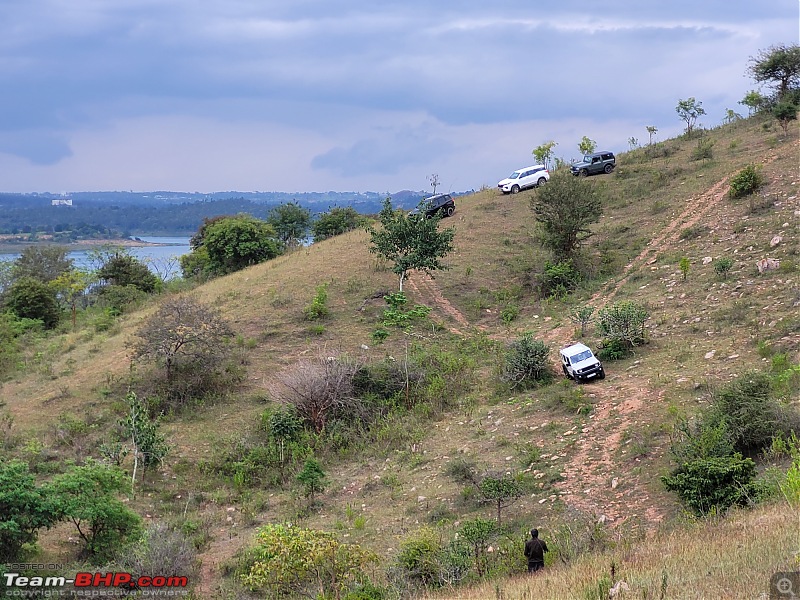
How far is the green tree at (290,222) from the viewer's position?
46125 mm

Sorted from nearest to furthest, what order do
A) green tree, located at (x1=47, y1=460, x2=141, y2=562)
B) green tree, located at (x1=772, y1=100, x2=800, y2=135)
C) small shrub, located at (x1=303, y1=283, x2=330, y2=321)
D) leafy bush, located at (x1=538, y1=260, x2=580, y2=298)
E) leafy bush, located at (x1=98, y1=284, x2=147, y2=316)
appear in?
green tree, located at (x1=47, y1=460, x2=141, y2=562)
small shrub, located at (x1=303, y1=283, x2=330, y2=321)
leafy bush, located at (x1=538, y1=260, x2=580, y2=298)
green tree, located at (x1=772, y1=100, x2=800, y2=135)
leafy bush, located at (x1=98, y1=284, x2=147, y2=316)

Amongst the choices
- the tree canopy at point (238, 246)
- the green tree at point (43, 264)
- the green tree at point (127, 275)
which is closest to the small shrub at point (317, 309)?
the tree canopy at point (238, 246)

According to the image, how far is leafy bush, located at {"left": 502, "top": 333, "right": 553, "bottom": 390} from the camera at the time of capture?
17659mm

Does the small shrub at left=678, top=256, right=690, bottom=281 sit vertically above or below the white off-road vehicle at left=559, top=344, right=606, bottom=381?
above

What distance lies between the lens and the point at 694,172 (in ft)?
102

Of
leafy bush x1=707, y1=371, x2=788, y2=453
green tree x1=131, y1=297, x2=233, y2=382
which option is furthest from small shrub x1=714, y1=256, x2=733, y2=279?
green tree x1=131, y1=297, x2=233, y2=382

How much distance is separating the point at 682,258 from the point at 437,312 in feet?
27.7

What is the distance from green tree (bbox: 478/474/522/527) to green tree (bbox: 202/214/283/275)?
25.3 m

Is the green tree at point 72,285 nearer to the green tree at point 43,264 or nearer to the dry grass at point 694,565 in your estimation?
the green tree at point 43,264

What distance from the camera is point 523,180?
36.5 meters

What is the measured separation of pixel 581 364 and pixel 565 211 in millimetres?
10011

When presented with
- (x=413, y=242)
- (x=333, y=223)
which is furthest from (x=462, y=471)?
(x=333, y=223)

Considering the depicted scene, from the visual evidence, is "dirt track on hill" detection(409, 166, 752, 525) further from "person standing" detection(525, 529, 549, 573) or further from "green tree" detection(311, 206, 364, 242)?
"green tree" detection(311, 206, 364, 242)

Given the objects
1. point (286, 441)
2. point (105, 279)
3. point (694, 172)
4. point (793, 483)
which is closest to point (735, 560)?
point (793, 483)
